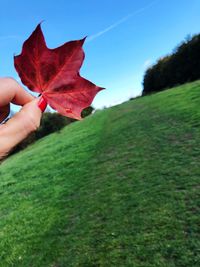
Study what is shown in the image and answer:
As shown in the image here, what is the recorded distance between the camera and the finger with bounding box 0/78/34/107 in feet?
2.66

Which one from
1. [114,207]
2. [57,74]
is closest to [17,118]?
[57,74]

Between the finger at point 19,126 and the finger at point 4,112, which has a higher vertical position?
the finger at point 4,112

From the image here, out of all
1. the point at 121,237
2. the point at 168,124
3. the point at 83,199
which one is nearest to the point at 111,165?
the point at 83,199

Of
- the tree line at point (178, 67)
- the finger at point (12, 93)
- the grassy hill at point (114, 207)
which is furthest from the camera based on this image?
the tree line at point (178, 67)

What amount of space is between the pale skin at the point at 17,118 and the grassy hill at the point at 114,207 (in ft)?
11.8

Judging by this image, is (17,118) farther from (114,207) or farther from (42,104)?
(114,207)

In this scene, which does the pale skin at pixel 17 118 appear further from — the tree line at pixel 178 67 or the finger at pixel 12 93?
the tree line at pixel 178 67

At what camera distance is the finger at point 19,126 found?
86 cm

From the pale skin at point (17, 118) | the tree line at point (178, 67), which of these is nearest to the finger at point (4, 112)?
the pale skin at point (17, 118)

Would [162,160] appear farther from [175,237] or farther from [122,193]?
[175,237]

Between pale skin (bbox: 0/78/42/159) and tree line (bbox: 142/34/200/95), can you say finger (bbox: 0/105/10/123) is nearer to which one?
pale skin (bbox: 0/78/42/159)

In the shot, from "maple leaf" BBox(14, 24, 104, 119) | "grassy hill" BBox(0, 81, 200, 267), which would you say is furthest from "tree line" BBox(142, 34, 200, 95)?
"maple leaf" BBox(14, 24, 104, 119)

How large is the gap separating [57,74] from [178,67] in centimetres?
2665

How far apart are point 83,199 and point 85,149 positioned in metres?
5.67
